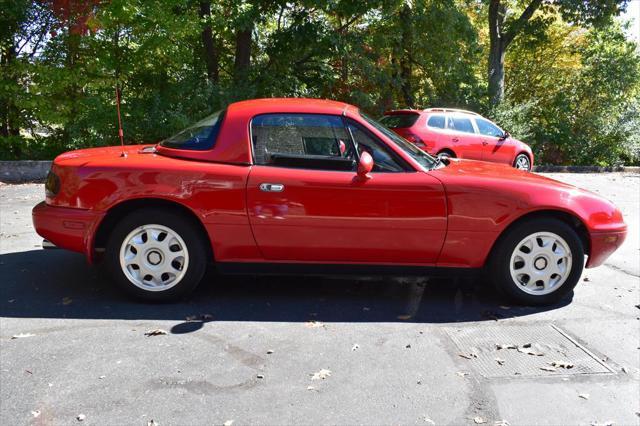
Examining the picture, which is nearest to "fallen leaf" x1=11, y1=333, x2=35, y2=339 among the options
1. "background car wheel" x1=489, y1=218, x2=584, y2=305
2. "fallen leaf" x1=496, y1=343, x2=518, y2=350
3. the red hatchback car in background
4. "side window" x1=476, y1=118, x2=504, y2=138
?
"fallen leaf" x1=496, y1=343, x2=518, y2=350

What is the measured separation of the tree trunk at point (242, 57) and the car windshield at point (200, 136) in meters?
8.99

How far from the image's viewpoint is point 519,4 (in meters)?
20.8

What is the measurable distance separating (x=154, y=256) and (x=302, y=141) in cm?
142

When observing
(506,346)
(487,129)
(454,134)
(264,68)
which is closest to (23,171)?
(264,68)

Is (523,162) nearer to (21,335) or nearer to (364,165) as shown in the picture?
(364,165)

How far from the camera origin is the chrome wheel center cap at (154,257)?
13.7 ft

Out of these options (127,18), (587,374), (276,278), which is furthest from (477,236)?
(127,18)

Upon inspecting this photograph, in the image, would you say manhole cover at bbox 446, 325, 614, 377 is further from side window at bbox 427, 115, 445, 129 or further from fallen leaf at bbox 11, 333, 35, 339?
side window at bbox 427, 115, 445, 129

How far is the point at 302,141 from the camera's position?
422cm

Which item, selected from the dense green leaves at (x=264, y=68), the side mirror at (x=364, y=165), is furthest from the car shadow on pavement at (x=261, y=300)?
the dense green leaves at (x=264, y=68)

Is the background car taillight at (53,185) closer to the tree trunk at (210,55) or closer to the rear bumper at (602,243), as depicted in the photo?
the rear bumper at (602,243)

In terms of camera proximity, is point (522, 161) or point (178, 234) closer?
point (178, 234)

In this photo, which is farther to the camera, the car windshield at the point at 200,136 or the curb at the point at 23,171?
the curb at the point at 23,171

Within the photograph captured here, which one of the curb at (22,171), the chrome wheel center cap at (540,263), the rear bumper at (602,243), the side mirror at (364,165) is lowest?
the chrome wheel center cap at (540,263)
